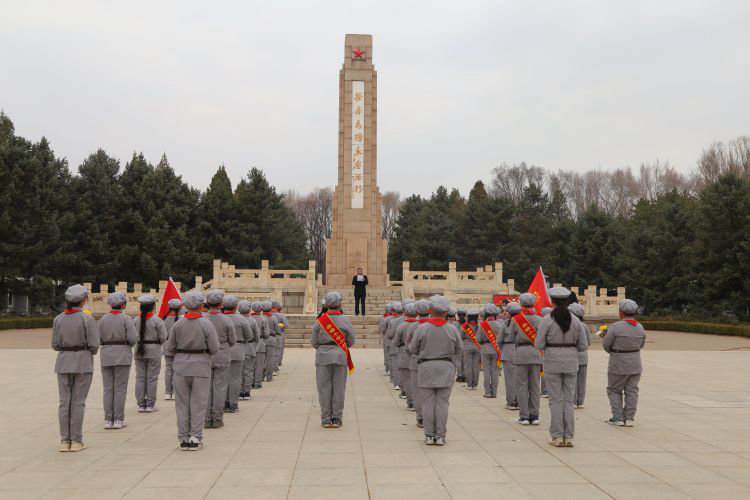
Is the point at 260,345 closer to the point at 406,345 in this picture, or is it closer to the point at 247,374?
the point at 247,374

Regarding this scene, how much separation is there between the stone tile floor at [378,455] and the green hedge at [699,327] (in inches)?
765

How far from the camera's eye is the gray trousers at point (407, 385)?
10439mm

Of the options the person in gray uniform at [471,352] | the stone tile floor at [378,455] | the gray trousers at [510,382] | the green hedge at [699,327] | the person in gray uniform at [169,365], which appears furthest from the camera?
the green hedge at [699,327]

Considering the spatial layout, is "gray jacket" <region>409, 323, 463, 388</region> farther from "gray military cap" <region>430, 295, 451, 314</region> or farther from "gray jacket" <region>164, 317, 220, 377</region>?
"gray jacket" <region>164, 317, 220, 377</region>

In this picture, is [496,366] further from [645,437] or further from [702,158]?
[702,158]

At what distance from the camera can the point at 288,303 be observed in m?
30.2

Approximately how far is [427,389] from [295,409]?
342 centimetres

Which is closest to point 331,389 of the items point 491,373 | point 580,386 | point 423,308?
point 423,308

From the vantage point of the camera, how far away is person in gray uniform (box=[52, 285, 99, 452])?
293 inches

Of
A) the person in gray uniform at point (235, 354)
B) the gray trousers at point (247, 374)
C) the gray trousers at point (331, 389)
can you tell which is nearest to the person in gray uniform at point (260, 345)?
the gray trousers at point (247, 374)

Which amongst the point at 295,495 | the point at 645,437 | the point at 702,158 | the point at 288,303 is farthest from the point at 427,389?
the point at 702,158

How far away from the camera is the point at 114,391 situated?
8906 mm

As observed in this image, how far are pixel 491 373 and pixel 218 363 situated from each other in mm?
5331

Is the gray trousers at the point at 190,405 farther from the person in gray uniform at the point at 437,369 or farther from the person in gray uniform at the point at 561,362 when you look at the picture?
the person in gray uniform at the point at 561,362
